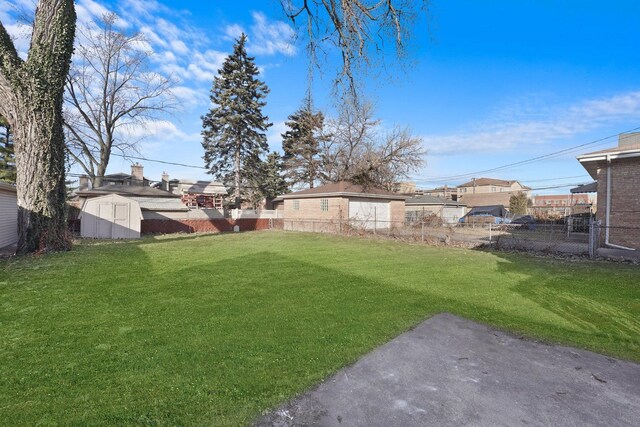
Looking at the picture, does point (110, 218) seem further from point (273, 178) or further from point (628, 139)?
point (628, 139)

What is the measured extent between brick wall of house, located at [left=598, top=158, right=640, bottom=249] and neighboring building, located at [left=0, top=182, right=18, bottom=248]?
19.8 meters

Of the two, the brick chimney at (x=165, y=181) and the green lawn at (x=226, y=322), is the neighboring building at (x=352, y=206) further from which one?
the brick chimney at (x=165, y=181)

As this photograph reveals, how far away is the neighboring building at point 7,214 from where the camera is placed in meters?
11.2

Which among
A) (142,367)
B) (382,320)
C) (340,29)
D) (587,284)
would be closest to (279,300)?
(382,320)

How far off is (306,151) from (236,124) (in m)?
7.71

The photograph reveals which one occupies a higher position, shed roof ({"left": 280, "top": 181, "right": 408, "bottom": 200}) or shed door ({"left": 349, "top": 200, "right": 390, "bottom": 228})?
shed roof ({"left": 280, "top": 181, "right": 408, "bottom": 200})

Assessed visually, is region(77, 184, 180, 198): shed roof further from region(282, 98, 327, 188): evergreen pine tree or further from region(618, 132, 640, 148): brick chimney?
region(618, 132, 640, 148): brick chimney

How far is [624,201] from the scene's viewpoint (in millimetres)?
10070

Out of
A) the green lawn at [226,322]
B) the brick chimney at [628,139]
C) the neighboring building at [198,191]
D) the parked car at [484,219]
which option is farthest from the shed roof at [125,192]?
the brick chimney at [628,139]

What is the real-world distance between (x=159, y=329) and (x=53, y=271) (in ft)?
17.1

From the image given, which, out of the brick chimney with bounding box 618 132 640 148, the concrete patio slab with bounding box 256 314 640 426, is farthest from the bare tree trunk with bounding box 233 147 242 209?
the concrete patio slab with bounding box 256 314 640 426

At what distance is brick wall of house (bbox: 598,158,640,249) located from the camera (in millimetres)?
9805

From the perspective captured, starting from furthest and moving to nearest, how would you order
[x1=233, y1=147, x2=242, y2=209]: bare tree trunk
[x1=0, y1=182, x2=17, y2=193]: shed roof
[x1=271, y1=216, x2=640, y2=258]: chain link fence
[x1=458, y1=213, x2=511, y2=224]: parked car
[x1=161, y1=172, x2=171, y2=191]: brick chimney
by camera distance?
1. [x1=161, y1=172, x2=171, y2=191]: brick chimney
2. [x1=233, y1=147, x2=242, y2=209]: bare tree trunk
3. [x1=458, y1=213, x2=511, y2=224]: parked car
4. [x1=271, y1=216, x2=640, y2=258]: chain link fence
5. [x1=0, y1=182, x2=17, y2=193]: shed roof

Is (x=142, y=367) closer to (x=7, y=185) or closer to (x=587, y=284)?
(x=587, y=284)
